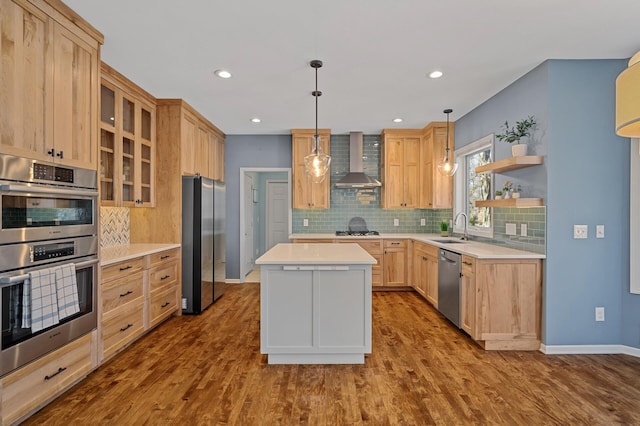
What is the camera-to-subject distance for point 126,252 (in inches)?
131

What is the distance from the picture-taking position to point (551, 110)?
3025 millimetres

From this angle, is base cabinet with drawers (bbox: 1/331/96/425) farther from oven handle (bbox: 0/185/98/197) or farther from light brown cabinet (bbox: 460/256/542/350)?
light brown cabinet (bbox: 460/256/542/350)

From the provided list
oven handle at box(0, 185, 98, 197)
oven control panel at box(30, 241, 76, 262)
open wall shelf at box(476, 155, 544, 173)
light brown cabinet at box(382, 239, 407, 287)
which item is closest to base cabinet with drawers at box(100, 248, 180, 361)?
oven control panel at box(30, 241, 76, 262)

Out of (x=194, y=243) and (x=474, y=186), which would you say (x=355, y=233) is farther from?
(x=194, y=243)

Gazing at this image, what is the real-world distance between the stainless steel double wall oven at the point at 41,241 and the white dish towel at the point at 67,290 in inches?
2.7

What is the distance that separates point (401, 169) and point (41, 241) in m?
4.71

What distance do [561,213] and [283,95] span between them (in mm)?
3004

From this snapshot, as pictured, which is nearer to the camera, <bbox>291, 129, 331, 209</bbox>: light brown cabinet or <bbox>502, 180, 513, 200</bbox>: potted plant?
<bbox>502, 180, 513, 200</bbox>: potted plant

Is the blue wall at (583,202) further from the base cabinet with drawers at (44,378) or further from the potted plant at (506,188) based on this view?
the base cabinet with drawers at (44,378)

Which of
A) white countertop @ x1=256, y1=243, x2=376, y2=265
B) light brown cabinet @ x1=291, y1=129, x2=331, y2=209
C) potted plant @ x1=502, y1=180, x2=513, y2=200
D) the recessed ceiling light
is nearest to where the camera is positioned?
white countertop @ x1=256, y1=243, x2=376, y2=265

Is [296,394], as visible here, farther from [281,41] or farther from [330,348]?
[281,41]

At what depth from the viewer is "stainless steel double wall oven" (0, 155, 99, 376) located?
1.89 metres

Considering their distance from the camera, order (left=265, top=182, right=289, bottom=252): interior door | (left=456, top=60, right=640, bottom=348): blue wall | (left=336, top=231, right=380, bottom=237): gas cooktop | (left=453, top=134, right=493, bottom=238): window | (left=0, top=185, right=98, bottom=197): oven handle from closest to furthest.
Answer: (left=0, top=185, right=98, bottom=197): oven handle
(left=456, top=60, right=640, bottom=348): blue wall
(left=453, top=134, right=493, bottom=238): window
(left=336, top=231, right=380, bottom=237): gas cooktop
(left=265, top=182, right=289, bottom=252): interior door

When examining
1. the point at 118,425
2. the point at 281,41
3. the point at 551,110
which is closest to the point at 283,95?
the point at 281,41
